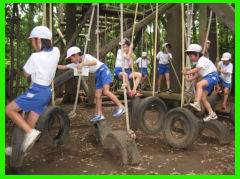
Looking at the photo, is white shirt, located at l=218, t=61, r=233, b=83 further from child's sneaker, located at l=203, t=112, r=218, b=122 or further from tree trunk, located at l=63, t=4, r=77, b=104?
tree trunk, located at l=63, t=4, r=77, b=104

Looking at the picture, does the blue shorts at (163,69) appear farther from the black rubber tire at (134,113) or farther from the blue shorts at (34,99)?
the blue shorts at (34,99)

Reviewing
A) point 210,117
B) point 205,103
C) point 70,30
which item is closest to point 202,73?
point 205,103

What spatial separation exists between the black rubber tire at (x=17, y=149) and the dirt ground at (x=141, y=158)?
21cm

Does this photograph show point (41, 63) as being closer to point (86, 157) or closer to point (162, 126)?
point (86, 157)

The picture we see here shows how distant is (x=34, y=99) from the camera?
5262 millimetres

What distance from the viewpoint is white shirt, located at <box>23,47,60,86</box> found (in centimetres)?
529

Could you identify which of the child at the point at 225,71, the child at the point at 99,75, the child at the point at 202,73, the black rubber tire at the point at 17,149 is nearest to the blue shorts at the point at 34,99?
the black rubber tire at the point at 17,149

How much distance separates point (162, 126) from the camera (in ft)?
24.6

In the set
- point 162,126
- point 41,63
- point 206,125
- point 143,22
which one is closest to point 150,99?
point 162,126

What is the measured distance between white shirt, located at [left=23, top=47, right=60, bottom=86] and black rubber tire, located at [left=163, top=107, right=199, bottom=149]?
8.21 ft

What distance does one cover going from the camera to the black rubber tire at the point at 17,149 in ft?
16.8

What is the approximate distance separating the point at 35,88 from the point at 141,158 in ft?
6.71

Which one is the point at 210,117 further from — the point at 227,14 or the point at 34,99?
the point at 34,99

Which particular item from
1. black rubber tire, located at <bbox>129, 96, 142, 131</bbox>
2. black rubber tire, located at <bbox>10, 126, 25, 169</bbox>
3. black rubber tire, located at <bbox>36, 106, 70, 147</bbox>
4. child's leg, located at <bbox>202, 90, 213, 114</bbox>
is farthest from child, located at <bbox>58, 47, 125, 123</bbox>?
black rubber tire, located at <bbox>10, 126, 25, 169</bbox>
